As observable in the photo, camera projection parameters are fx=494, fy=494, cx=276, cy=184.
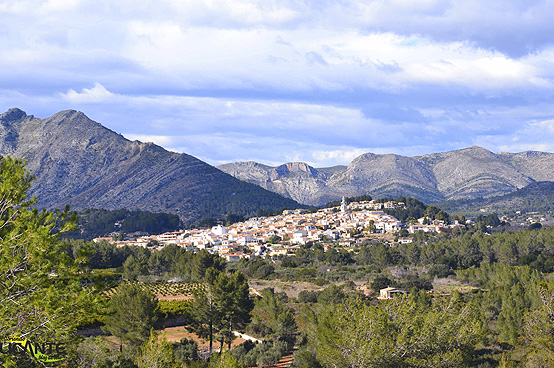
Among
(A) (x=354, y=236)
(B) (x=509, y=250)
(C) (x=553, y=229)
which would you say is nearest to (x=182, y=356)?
(B) (x=509, y=250)

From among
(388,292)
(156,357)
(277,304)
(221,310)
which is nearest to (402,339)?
(156,357)

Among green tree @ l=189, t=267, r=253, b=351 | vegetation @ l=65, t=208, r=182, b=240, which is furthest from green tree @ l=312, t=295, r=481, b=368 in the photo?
vegetation @ l=65, t=208, r=182, b=240

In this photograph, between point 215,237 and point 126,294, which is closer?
point 126,294

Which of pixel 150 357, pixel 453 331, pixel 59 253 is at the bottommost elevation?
pixel 150 357

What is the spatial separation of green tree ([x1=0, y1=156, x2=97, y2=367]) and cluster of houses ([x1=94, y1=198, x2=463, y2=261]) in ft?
288

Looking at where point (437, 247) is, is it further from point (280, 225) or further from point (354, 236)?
point (280, 225)

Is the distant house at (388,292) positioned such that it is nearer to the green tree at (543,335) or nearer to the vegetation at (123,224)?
the green tree at (543,335)

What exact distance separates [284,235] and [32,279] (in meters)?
116

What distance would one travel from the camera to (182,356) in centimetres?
3097

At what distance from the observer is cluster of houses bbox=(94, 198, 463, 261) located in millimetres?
107856

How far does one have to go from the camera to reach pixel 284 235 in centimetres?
12494

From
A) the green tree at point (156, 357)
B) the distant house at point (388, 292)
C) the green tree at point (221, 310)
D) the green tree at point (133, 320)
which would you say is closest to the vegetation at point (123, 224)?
the distant house at point (388, 292)

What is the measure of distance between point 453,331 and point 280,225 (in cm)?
12170

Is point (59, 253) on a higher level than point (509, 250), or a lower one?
higher
